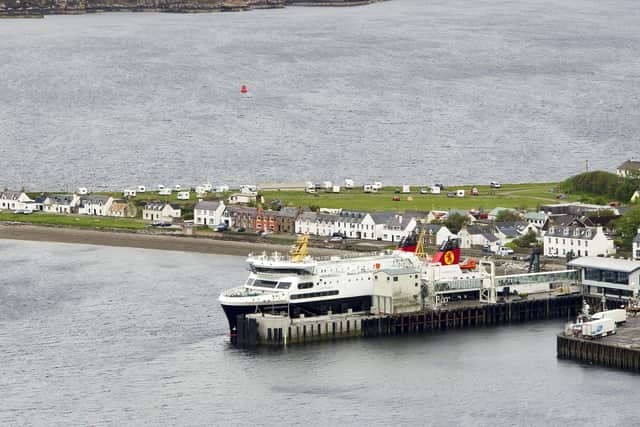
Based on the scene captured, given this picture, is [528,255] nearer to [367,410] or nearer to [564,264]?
[564,264]

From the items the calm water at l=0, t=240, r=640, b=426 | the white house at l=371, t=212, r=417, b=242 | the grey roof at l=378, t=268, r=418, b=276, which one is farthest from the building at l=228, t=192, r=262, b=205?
the grey roof at l=378, t=268, r=418, b=276

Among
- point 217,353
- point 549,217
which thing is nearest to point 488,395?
point 217,353

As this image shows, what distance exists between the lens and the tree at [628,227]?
281 feet

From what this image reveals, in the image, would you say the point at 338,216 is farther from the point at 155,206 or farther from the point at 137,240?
the point at 155,206

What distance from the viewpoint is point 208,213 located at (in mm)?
98562

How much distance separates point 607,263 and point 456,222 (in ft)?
53.3

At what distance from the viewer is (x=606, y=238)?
8494 cm

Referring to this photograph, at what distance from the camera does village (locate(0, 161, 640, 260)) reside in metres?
88.2

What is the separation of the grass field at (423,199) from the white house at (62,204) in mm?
10533

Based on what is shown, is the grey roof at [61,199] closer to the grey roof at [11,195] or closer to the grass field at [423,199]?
the grey roof at [11,195]

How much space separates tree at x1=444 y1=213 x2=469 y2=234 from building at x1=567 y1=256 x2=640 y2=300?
14.1 meters

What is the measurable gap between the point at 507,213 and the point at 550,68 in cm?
7836

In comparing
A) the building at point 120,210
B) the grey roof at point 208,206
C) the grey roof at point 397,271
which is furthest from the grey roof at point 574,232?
the building at point 120,210

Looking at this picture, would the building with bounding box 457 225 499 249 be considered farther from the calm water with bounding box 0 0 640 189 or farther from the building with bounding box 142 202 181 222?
the calm water with bounding box 0 0 640 189
